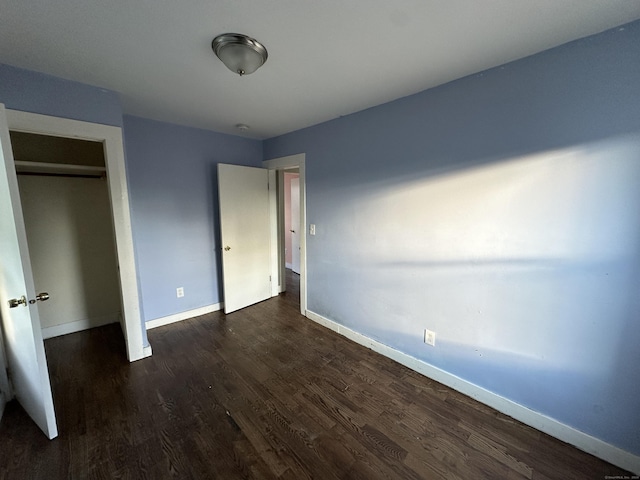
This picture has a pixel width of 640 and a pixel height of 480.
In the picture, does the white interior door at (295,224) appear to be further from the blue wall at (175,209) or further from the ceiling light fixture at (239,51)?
the ceiling light fixture at (239,51)

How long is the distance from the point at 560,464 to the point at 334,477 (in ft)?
4.10

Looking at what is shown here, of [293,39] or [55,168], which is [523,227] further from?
[55,168]

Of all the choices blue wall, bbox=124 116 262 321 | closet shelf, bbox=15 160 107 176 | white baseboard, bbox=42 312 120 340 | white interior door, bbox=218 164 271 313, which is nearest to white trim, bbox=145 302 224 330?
blue wall, bbox=124 116 262 321

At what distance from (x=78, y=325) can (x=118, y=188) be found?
186cm

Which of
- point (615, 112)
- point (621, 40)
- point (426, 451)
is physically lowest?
point (426, 451)

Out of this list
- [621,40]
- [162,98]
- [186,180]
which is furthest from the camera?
[186,180]

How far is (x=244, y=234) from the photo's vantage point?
11.0 ft

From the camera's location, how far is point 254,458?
4.68 ft

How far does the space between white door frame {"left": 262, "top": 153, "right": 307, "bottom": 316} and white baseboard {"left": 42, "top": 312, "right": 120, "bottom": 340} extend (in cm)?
196

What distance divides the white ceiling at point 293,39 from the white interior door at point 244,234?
4.02ft

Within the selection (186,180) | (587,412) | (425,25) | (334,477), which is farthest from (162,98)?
(587,412)

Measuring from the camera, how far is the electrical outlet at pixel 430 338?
2057 mm

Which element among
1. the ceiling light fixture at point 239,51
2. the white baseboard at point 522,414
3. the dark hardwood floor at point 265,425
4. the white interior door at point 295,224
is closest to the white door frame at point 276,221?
the dark hardwood floor at point 265,425

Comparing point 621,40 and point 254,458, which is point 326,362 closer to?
point 254,458
